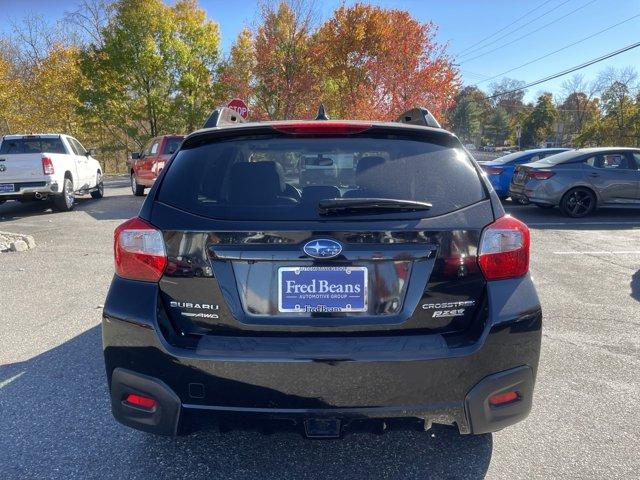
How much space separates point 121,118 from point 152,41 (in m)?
4.59

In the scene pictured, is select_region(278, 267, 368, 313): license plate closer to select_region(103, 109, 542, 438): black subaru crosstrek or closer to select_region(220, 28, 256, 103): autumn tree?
select_region(103, 109, 542, 438): black subaru crosstrek

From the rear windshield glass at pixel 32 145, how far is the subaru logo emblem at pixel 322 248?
11.9 meters

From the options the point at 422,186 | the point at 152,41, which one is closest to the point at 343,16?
the point at 152,41

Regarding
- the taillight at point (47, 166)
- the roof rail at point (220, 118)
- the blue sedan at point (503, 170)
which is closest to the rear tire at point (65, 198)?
the taillight at point (47, 166)

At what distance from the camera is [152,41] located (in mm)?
26859

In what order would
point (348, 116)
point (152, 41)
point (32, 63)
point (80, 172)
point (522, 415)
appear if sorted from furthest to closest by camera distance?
point (32, 63)
point (152, 41)
point (348, 116)
point (80, 172)
point (522, 415)

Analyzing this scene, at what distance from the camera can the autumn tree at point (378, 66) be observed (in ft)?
73.0

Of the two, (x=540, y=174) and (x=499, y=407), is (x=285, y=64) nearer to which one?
(x=540, y=174)

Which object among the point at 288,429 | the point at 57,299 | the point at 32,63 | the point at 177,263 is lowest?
the point at 57,299

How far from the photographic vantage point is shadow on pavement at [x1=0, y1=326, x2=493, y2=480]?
248 cm

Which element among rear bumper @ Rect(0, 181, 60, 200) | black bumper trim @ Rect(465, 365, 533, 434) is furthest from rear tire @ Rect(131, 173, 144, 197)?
black bumper trim @ Rect(465, 365, 533, 434)

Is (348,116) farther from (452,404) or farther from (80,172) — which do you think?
(452,404)

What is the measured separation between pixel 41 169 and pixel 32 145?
3.91 feet

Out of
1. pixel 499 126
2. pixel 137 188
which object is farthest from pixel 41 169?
pixel 499 126
